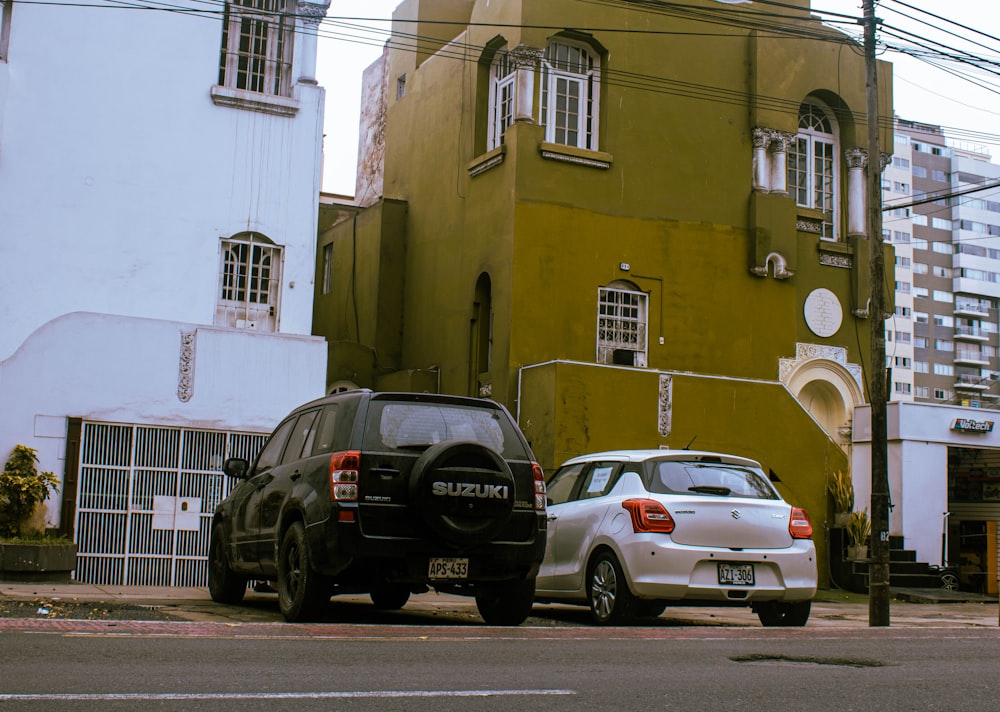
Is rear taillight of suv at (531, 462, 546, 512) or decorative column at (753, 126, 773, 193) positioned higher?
decorative column at (753, 126, 773, 193)

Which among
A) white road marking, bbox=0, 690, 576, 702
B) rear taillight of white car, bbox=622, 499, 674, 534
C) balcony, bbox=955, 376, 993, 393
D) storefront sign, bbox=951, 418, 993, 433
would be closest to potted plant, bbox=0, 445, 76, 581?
rear taillight of white car, bbox=622, 499, 674, 534

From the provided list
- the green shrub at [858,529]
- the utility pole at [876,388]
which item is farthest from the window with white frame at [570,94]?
the utility pole at [876,388]

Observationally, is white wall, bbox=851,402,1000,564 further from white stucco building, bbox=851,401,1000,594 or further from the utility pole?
the utility pole

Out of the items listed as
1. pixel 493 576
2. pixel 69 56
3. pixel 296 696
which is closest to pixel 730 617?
pixel 493 576

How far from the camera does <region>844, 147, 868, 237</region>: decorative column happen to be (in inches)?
1081

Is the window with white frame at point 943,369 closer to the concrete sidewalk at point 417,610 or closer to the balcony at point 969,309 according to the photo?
the balcony at point 969,309

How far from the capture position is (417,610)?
12.8 m

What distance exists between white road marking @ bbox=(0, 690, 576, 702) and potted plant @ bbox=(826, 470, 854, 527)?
17479 millimetres

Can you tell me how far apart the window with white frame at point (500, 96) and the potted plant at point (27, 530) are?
12044 mm

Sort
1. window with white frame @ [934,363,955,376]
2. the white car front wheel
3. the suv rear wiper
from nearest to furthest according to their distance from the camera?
the white car front wheel
the suv rear wiper
window with white frame @ [934,363,955,376]

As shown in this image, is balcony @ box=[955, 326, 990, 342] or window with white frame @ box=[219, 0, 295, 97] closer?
window with white frame @ box=[219, 0, 295, 97]

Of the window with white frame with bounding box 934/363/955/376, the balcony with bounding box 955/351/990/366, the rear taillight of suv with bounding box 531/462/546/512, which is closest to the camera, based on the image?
the rear taillight of suv with bounding box 531/462/546/512

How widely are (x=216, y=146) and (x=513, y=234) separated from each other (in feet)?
20.7

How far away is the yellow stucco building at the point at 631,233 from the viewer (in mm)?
22766
